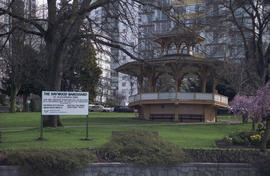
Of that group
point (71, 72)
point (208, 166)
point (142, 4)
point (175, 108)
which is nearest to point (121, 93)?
point (71, 72)

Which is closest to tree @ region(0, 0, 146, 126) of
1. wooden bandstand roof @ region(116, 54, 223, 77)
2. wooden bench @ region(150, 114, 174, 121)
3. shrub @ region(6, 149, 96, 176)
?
shrub @ region(6, 149, 96, 176)

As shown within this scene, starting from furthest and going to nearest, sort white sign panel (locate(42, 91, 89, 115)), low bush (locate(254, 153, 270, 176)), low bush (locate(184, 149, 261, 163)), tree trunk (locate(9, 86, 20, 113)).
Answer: tree trunk (locate(9, 86, 20, 113)) < white sign panel (locate(42, 91, 89, 115)) < low bush (locate(184, 149, 261, 163)) < low bush (locate(254, 153, 270, 176))

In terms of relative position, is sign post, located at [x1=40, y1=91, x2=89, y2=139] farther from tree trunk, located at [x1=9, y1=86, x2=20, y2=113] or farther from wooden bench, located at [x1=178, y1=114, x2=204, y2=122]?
tree trunk, located at [x1=9, y1=86, x2=20, y2=113]

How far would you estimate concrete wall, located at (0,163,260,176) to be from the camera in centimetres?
1184

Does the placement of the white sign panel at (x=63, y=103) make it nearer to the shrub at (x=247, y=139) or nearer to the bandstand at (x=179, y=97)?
the shrub at (x=247, y=139)

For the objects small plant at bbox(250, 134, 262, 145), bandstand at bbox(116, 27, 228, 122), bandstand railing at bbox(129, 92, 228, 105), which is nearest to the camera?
small plant at bbox(250, 134, 262, 145)

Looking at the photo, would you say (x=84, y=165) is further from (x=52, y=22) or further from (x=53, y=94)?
(x=52, y=22)

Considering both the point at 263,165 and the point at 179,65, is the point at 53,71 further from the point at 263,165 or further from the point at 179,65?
the point at 179,65

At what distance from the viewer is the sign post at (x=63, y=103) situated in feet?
56.7

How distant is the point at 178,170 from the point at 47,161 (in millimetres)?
4132

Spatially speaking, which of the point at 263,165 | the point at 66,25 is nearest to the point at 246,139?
the point at 263,165

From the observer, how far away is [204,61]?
34531mm

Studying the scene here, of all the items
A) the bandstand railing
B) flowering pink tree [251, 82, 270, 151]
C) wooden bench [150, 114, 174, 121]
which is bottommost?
wooden bench [150, 114, 174, 121]

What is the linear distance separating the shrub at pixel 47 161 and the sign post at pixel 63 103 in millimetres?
5525
